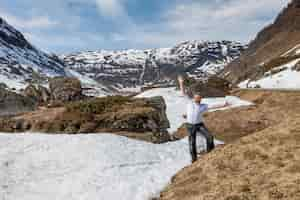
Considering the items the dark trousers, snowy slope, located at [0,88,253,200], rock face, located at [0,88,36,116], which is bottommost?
snowy slope, located at [0,88,253,200]

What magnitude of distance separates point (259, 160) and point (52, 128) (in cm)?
1563

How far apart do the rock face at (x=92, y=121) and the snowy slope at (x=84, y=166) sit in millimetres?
5697

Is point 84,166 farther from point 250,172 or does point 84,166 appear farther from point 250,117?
point 250,117

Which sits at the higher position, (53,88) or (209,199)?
(53,88)

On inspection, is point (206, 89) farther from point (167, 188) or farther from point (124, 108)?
point (167, 188)

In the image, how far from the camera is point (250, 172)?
37.4ft

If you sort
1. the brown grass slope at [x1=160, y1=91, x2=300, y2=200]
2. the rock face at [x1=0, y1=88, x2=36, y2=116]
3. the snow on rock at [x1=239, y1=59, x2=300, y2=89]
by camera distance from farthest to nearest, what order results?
the rock face at [x1=0, y1=88, x2=36, y2=116] < the snow on rock at [x1=239, y1=59, x2=300, y2=89] < the brown grass slope at [x1=160, y1=91, x2=300, y2=200]

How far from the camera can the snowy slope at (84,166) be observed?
1256cm

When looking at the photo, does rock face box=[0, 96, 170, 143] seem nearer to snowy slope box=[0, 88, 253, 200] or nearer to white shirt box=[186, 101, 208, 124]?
snowy slope box=[0, 88, 253, 200]

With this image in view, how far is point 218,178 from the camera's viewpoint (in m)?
11.8

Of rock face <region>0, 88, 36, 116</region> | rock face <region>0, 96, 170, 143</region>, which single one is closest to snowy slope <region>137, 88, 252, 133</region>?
rock face <region>0, 96, 170, 143</region>

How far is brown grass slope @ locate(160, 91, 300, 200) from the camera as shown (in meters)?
10.1

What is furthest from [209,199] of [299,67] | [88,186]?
[299,67]

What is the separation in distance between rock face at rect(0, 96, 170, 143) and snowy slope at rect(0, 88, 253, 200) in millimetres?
5697
